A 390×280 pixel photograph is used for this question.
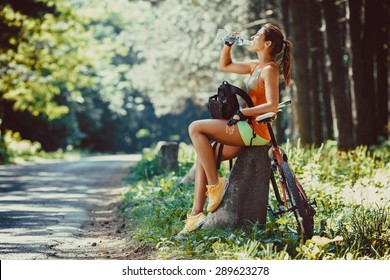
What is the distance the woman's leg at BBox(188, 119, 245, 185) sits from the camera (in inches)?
221

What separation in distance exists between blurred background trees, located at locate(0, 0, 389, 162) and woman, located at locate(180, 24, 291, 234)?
23.1ft

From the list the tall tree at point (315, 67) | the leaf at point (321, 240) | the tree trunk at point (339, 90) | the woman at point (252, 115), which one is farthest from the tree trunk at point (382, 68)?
the leaf at point (321, 240)

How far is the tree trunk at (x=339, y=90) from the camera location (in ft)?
40.4

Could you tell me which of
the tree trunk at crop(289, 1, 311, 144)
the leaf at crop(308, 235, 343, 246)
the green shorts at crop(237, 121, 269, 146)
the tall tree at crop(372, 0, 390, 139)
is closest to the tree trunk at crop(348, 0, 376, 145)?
the tree trunk at crop(289, 1, 311, 144)

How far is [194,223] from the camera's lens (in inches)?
235

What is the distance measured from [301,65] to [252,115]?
8.44 m

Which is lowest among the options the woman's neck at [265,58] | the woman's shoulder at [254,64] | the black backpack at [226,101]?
the black backpack at [226,101]

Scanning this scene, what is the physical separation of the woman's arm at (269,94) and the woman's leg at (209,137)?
260mm

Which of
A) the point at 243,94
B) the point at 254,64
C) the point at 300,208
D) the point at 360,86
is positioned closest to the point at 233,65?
the point at 254,64

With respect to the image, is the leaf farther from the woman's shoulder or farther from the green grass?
the woman's shoulder

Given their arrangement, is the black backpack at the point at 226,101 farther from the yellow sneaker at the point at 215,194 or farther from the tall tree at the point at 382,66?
the tall tree at the point at 382,66

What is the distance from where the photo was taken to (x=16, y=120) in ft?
91.1
